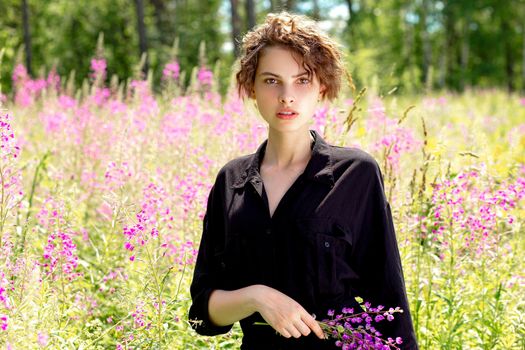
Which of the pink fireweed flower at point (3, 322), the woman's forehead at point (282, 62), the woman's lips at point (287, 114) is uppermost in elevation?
the woman's forehead at point (282, 62)

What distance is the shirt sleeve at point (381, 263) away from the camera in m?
2.04

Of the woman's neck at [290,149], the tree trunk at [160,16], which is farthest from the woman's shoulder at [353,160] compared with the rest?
the tree trunk at [160,16]

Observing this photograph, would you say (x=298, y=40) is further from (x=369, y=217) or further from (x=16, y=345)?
(x=16, y=345)

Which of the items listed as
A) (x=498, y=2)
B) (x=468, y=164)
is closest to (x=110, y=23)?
(x=498, y=2)

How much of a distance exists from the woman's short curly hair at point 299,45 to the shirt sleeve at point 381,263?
14.0 inches

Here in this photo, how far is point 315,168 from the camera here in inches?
82.4

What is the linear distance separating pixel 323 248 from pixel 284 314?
0.25 m

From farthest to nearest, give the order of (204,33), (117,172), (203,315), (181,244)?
(204,33)
(117,172)
(181,244)
(203,315)

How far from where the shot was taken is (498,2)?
111 feet

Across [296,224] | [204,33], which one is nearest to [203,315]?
[296,224]

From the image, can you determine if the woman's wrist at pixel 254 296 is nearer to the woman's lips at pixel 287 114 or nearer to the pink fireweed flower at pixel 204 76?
the woman's lips at pixel 287 114

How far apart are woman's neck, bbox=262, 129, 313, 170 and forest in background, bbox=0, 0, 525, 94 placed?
13.2 m

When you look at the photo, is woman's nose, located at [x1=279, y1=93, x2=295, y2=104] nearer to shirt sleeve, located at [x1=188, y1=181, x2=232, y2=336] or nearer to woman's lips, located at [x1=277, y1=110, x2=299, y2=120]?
woman's lips, located at [x1=277, y1=110, x2=299, y2=120]

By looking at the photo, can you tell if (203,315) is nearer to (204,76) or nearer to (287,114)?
(287,114)
